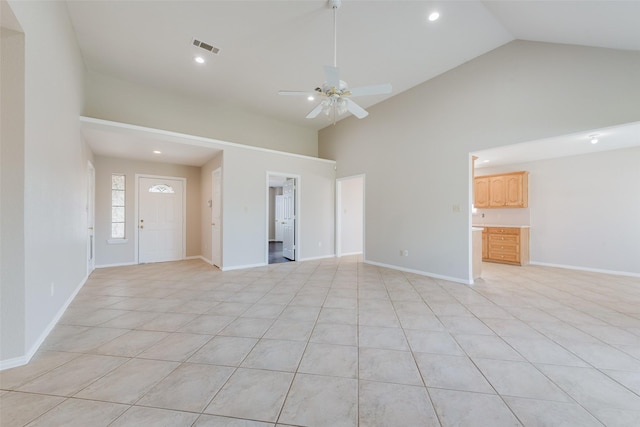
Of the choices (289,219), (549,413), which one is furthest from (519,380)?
(289,219)

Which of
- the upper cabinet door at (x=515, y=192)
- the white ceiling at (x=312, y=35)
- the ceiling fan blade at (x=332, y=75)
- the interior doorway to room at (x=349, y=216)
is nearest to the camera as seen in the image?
the ceiling fan blade at (x=332, y=75)

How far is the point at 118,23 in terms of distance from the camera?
328 centimetres

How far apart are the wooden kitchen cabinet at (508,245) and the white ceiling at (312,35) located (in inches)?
156

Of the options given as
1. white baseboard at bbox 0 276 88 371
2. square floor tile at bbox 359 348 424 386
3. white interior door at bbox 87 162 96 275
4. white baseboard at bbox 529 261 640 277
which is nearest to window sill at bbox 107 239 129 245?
white interior door at bbox 87 162 96 275

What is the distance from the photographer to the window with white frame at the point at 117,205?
543cm

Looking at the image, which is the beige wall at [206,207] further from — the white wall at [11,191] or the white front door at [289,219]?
the white wall at [11,191]

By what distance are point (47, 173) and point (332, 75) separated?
2933 millimetres

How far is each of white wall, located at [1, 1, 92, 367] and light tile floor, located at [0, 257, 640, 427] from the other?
28 centimetres

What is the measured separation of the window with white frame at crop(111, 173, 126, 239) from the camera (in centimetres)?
543

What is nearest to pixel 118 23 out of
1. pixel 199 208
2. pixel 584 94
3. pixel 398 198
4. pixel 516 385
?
pixel 199 208

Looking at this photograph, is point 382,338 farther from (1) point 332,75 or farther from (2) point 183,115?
(2) point 183,115

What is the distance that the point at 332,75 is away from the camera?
2594mm

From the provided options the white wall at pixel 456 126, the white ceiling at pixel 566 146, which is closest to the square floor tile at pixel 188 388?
the white wall at pixel 456 126

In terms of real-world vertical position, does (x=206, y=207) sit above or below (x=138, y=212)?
above
